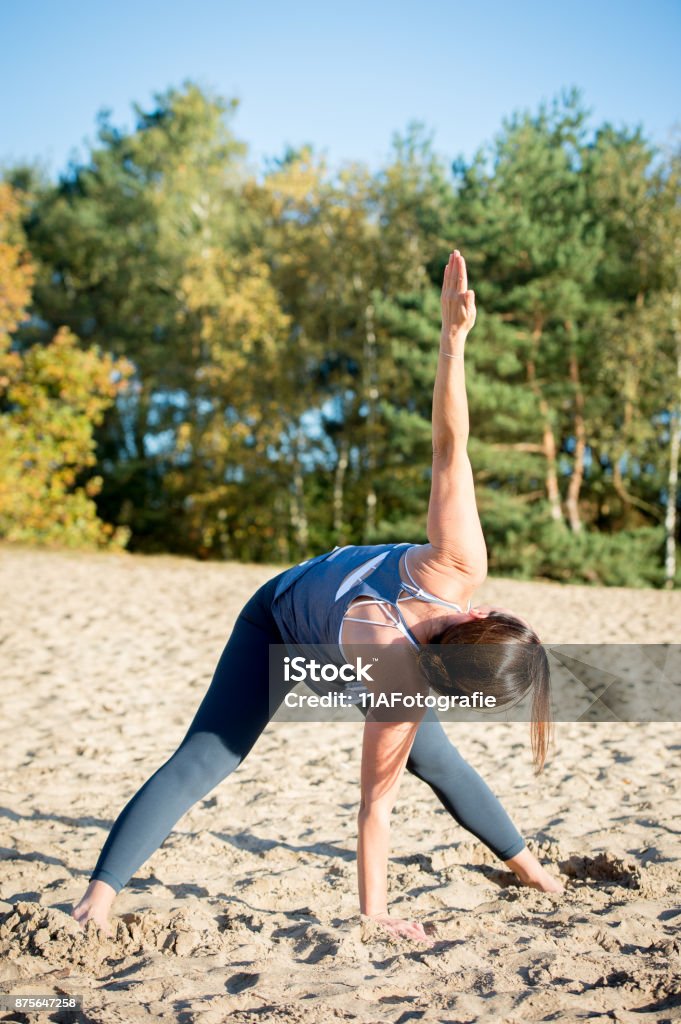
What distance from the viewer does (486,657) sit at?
2.16 meters

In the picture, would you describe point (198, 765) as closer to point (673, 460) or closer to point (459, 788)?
point (459, 788)

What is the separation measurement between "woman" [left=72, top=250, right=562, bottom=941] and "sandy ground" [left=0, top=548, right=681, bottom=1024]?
0.72 ft

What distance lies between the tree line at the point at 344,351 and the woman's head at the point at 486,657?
1529cm

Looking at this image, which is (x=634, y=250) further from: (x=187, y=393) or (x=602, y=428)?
(x=187, y=393)

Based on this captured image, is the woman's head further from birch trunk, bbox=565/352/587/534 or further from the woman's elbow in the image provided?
birch trunk, bbox=565/352/587/534

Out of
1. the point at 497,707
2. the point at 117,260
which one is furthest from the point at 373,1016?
the point at 117,260

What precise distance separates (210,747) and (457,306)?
141cm

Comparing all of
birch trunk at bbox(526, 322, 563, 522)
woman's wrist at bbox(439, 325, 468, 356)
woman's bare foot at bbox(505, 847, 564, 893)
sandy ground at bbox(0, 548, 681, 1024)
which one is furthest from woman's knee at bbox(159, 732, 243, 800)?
birch trunk at bbox(526, 322, 563, 522)

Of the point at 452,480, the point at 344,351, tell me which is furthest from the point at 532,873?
the point at 344,351

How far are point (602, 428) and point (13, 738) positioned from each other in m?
15.9

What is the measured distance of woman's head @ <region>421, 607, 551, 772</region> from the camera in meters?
2.16

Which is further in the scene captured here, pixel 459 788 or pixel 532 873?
pixel 532 873

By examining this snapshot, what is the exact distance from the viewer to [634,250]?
62.2ft

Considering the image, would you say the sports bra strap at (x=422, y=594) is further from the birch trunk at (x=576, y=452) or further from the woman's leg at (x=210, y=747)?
the birch trunk at (x=576, y=452)
